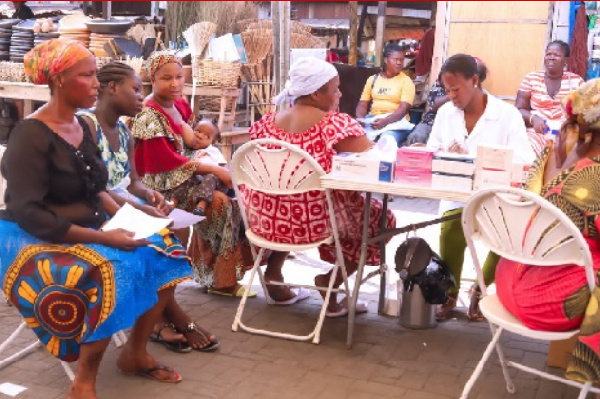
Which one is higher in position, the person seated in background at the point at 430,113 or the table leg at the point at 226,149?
the person seated in background at the point at 430,113

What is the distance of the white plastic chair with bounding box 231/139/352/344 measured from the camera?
383 cm

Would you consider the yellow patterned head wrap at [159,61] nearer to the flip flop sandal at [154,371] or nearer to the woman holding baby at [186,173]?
the woman holding baby at [186,173]

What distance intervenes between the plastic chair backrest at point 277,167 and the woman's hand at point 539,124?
11.3 feet

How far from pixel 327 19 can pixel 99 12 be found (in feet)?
16.5

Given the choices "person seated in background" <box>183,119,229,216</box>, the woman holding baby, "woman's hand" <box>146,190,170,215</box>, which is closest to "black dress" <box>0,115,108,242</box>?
"woman's hand" <box>146,190,170,215</box>

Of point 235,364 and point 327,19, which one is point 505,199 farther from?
point 327,19

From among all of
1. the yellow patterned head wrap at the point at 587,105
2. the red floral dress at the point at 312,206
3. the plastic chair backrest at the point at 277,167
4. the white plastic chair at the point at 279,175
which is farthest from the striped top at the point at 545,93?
the yellow patterned head wrap at the point at 587,105

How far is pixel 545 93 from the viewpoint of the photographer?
6883mm

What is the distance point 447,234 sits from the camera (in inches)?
172

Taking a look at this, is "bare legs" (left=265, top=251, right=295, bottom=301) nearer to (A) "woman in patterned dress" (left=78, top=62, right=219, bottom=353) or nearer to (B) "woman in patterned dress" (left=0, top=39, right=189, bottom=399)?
(A) "woman in patterned dress" (left=78, top=62, right=219, bottom=353)

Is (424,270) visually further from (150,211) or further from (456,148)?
(150,211)

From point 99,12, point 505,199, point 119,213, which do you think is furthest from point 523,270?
point 99,12

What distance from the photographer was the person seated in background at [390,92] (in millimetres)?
8258

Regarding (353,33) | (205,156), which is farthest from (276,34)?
(353,33)
